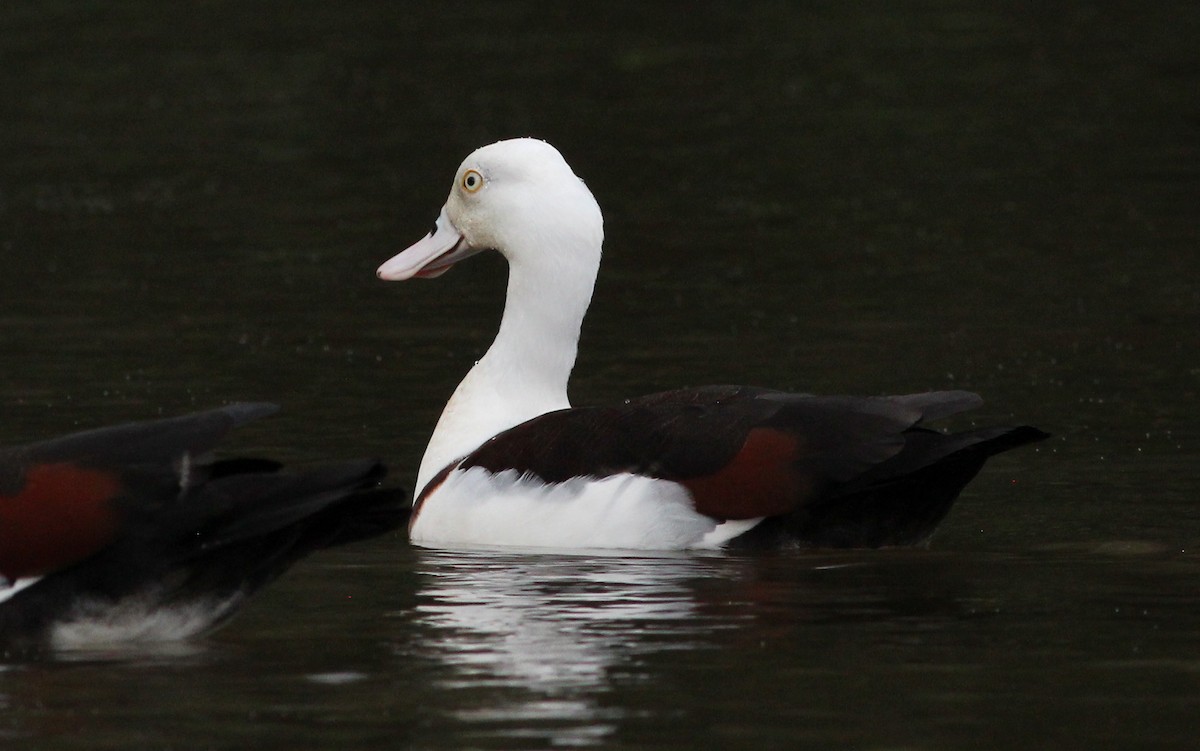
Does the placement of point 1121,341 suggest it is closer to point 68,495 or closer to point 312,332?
point 312,332

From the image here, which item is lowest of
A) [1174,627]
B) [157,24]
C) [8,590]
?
[1174,627]

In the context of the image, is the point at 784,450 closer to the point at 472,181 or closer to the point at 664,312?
the point at 472,181

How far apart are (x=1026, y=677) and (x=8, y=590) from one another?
9.37ft

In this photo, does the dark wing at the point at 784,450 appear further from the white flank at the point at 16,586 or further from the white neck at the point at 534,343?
the white flank at the point at 16,586

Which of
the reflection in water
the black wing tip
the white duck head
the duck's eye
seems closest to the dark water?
the reflection in water

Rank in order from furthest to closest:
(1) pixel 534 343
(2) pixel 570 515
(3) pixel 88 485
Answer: (1) pixel 534 343, (2) pixel 570 515, (3) pixel 88 485

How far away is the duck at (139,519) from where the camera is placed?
742 cm

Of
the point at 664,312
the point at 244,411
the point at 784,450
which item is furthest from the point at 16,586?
the point at 664,312

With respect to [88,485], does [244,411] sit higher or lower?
higher

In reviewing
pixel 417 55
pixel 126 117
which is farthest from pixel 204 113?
pixel 417 55

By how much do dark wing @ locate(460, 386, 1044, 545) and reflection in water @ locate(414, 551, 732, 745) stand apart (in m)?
0.30

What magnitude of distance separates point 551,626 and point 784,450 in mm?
Result: 1413

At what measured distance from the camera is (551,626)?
802cm

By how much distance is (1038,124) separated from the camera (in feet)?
73.5
